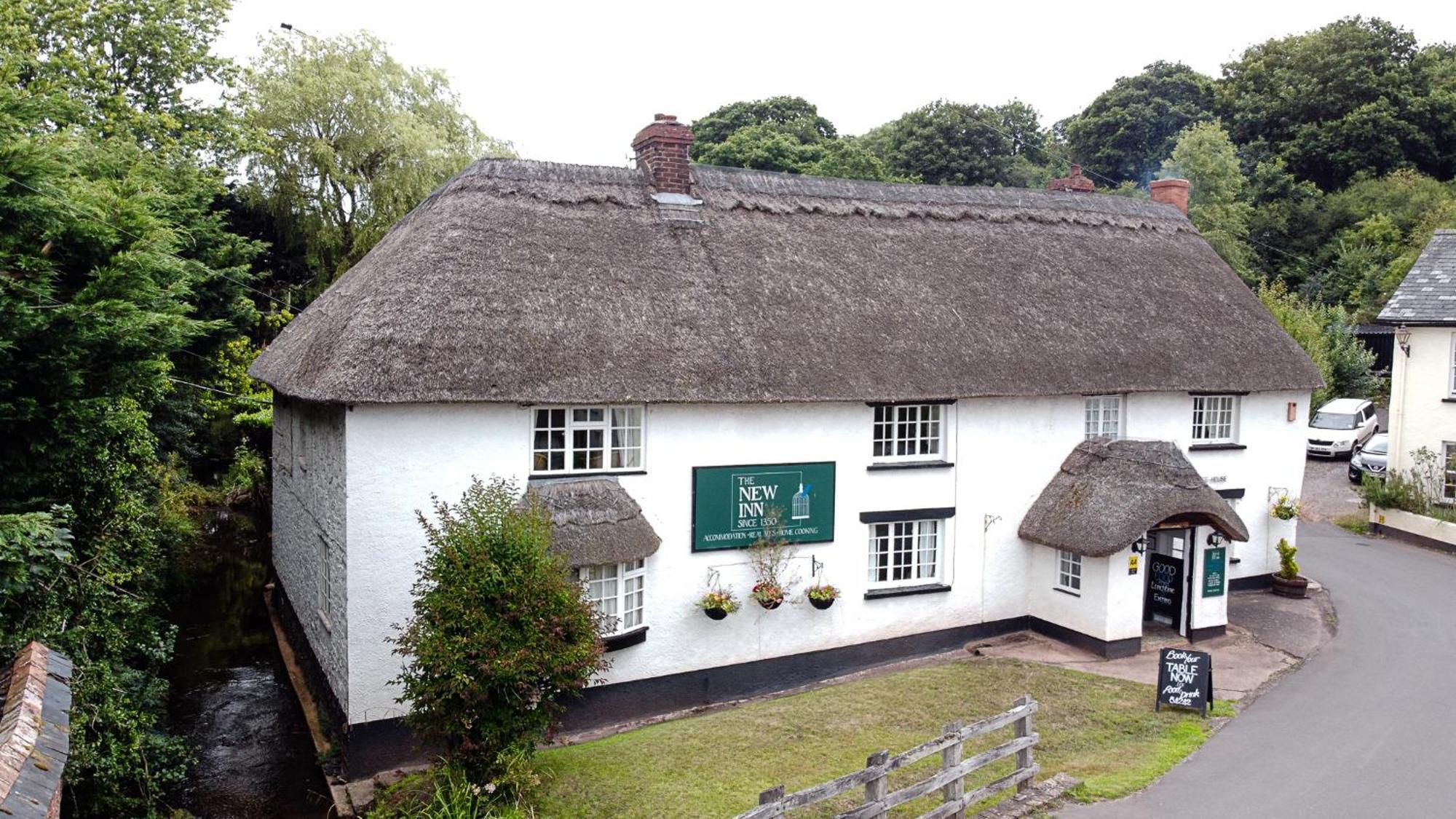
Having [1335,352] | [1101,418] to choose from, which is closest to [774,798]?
[1101,418]

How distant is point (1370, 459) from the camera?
91.7 ft

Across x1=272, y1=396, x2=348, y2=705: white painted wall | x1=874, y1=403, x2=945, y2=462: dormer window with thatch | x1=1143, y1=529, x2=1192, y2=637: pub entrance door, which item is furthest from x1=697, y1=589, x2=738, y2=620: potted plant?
x1=1143, y1=529, x2=1192, y2=637: pub entrance door

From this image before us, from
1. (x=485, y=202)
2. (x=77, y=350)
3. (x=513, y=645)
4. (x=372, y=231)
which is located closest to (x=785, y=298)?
(x=485, y=202)

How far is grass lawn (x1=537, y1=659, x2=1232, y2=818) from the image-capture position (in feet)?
34.9

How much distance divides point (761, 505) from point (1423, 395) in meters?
19.2

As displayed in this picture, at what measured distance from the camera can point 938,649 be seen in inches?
635

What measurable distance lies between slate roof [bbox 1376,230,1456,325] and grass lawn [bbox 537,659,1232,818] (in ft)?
50.5

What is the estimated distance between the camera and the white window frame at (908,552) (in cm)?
1554

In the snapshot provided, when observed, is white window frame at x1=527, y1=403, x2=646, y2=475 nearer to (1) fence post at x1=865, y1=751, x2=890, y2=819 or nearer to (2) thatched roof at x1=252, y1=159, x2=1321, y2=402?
(2) thatched roof at x1=252, y1=159, x2=1321, y2=402

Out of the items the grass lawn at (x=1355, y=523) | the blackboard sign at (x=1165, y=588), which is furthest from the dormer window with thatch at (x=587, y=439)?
the grass lawn at (x=1355, y=523)

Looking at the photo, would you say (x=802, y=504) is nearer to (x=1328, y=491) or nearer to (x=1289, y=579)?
(x=1289, y=579)

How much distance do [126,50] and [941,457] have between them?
82.4 ft

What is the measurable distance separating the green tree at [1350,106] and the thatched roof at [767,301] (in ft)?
108

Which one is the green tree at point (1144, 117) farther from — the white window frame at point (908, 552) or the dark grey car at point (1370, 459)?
the white window frame at point (908, 552)
